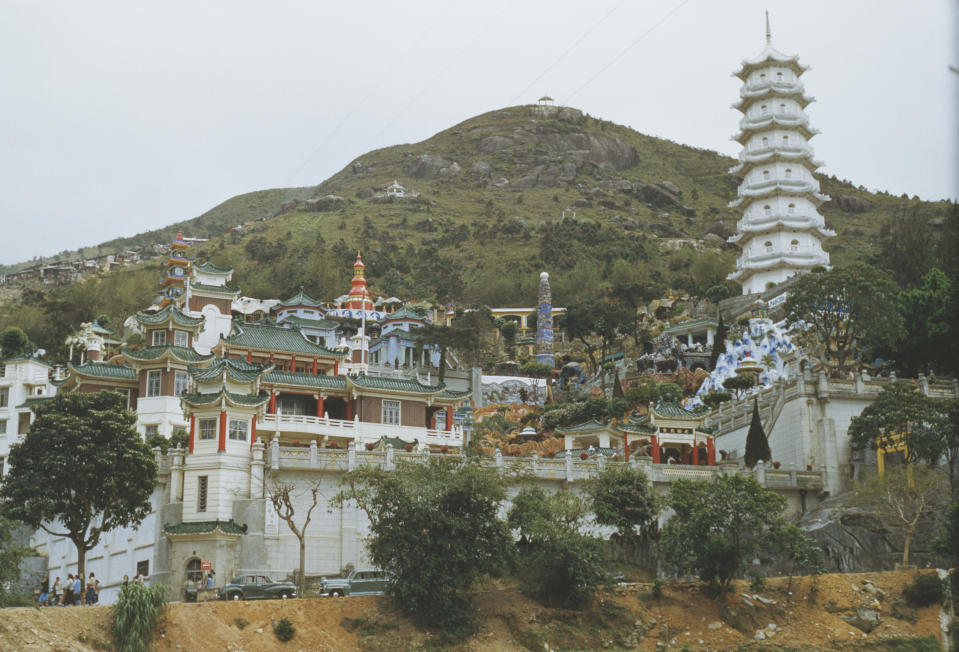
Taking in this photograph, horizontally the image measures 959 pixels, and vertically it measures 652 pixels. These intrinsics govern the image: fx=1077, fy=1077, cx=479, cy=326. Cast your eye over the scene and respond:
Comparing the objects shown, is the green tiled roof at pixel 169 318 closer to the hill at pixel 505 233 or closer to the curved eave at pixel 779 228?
the hill at pixel 505 233

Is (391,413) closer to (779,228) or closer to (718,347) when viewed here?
(718,347)

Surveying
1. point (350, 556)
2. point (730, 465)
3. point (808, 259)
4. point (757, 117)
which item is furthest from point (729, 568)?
point (757, 117)

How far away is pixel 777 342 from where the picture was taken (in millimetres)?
65625

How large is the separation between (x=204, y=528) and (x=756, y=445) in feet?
78.1

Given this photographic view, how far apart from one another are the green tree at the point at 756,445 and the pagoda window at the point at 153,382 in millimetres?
30226

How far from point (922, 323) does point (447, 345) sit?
35.3 meters

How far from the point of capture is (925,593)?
119ft

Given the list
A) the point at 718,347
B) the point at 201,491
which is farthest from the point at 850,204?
the point at 201,491

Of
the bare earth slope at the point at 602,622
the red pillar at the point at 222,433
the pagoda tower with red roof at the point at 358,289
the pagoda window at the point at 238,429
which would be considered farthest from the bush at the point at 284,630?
the pagoda tower with red roof at the point at 358,289

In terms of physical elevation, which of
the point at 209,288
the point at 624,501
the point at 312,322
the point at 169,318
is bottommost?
the point at 624,501

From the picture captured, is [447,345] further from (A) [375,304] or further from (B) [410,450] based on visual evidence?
(B) [410,450]

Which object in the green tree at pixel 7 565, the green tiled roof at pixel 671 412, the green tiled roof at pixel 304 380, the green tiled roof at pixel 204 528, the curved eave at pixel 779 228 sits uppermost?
the curved eave at pixel 779 228

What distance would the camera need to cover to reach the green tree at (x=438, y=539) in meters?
34.7

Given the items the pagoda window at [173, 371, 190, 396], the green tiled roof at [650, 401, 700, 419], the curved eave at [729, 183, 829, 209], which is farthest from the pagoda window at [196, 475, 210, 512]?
the curved eave at [729, 183, 829, 209]
